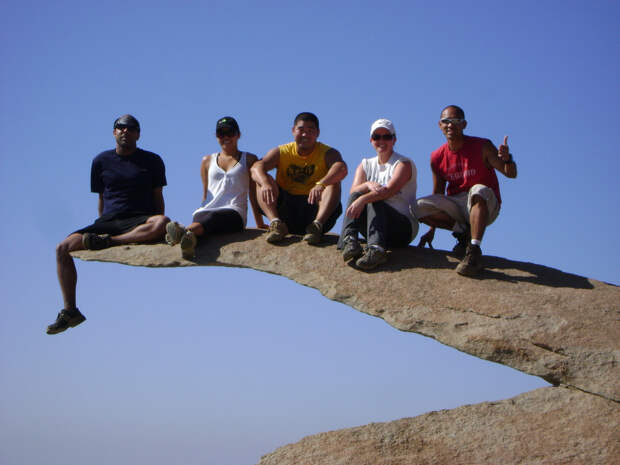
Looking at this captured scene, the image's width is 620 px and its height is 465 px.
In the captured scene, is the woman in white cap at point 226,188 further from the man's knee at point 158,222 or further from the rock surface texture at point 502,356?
the rock surface texture at point 502,356

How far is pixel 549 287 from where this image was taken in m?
6.72

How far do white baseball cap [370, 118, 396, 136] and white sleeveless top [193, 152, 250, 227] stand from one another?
1550 millimetres

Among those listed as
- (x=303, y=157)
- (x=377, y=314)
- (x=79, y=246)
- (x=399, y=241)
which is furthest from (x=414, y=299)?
(x=79, y=246)

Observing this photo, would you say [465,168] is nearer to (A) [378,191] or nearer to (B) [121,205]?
(A) [378,191]

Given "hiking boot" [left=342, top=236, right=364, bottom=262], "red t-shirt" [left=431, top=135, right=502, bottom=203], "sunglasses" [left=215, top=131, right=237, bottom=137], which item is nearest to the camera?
"hiking boot" [left=342, top=236, right=364, bottom=262]

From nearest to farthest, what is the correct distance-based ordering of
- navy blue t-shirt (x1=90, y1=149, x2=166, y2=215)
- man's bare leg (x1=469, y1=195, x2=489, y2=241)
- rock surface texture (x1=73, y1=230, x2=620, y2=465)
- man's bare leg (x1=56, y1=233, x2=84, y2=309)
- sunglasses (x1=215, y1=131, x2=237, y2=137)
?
rock surface texture (x1=73, y1=230, x2=620, y2=465) → man's bare leg (x1=469, y1=195, x2=489, y2=241) → sunglasses (x1=215, y1=131, x2=237, y2=137) → man's bare leg (x1=56, y1=233, x2=84, y2=309) → navy blue t-shirt (x1=90, y1=149, x2=166, y2=215)

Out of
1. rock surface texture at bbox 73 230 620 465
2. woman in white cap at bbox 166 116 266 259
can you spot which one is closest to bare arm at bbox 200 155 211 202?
woman in white cap at bbox 166 116 266 259

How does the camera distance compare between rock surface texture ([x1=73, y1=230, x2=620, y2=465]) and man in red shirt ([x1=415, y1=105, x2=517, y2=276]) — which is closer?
rock surface texture ([x1=73, y1=230, x2=620, y2=465])

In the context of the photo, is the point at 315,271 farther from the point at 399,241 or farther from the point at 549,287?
the point at 549,287

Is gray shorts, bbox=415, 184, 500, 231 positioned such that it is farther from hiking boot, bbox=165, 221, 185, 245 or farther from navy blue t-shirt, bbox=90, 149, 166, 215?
navy blue t-shirt, bbox=90, 149, 166, 215

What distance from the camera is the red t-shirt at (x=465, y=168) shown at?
7078mm

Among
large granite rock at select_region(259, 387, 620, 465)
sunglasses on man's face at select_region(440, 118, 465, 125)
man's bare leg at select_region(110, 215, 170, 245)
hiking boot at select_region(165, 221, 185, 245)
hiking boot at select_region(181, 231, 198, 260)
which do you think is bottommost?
large granite rock at select_region(259, 387, 620, 465)

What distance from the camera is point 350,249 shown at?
6828 millimetres

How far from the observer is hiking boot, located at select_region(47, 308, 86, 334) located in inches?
304
